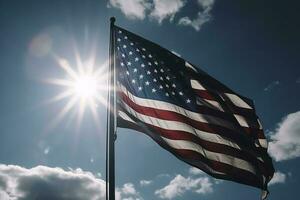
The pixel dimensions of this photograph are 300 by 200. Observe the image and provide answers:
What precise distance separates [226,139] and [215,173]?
1314 mm

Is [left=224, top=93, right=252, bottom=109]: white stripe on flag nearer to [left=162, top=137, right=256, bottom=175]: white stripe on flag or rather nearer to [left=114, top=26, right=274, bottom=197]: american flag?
[left=114, top=26, right=274, bottom=197]: american flag

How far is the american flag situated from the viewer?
1237cm

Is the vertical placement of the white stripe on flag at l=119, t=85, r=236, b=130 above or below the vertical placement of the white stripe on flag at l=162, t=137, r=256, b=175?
above

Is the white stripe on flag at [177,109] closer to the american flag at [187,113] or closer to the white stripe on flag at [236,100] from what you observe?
the american flag at [187,113]

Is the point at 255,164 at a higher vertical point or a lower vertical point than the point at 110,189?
higher

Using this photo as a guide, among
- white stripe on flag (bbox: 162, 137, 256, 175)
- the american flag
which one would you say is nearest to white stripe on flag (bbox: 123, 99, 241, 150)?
the american flag

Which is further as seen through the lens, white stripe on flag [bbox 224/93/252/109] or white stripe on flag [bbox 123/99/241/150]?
white stripe on flag [bbox 224/93/252/109]

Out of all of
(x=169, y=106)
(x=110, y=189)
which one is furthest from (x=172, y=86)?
(x=110, y=189)

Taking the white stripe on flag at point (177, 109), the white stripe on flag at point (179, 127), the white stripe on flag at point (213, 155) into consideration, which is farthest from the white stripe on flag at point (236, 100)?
the white stripe on flag at point (213, 155)

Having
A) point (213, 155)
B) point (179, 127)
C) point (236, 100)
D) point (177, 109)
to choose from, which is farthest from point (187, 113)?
point (236, 100)

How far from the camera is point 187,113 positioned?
520 inches

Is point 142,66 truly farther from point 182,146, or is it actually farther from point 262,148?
point 262,148

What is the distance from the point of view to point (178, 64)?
45.9 ft

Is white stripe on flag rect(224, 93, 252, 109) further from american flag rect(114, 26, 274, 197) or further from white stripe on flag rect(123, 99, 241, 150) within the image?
white stripe on flag rect(123, 99, 241, 150)
